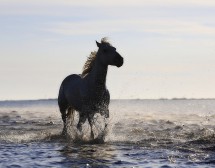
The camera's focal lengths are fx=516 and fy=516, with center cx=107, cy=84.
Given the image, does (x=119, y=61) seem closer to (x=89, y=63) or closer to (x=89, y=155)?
(x=89, y=63)

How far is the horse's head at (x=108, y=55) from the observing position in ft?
48.3

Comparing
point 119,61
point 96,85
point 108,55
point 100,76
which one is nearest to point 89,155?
point 119,61

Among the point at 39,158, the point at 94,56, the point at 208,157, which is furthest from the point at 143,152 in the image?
the point at 94,56

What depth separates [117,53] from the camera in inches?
587

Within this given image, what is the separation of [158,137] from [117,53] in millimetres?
3184

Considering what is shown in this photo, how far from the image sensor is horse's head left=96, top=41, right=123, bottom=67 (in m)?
14.7

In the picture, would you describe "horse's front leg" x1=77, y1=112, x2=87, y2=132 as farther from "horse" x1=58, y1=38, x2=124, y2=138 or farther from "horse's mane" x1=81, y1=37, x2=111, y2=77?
"horse's mane" x1=81, y1=37, x2=111, y2=77

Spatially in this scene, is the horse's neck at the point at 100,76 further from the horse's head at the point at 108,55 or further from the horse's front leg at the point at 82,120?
the horse's front leg at the point at 82,120

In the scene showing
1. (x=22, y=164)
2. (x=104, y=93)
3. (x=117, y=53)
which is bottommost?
(x=22, y=164)

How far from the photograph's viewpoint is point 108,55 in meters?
15.1

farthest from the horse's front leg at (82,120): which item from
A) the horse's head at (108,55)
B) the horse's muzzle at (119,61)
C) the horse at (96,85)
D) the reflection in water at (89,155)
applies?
the horse's muzzle at (119,61)

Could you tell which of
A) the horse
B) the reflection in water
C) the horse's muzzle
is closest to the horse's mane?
the horse

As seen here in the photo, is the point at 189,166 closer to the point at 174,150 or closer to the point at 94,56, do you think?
the point at 174,150

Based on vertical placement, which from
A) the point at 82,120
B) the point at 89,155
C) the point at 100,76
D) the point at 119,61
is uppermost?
the point at 119,61
